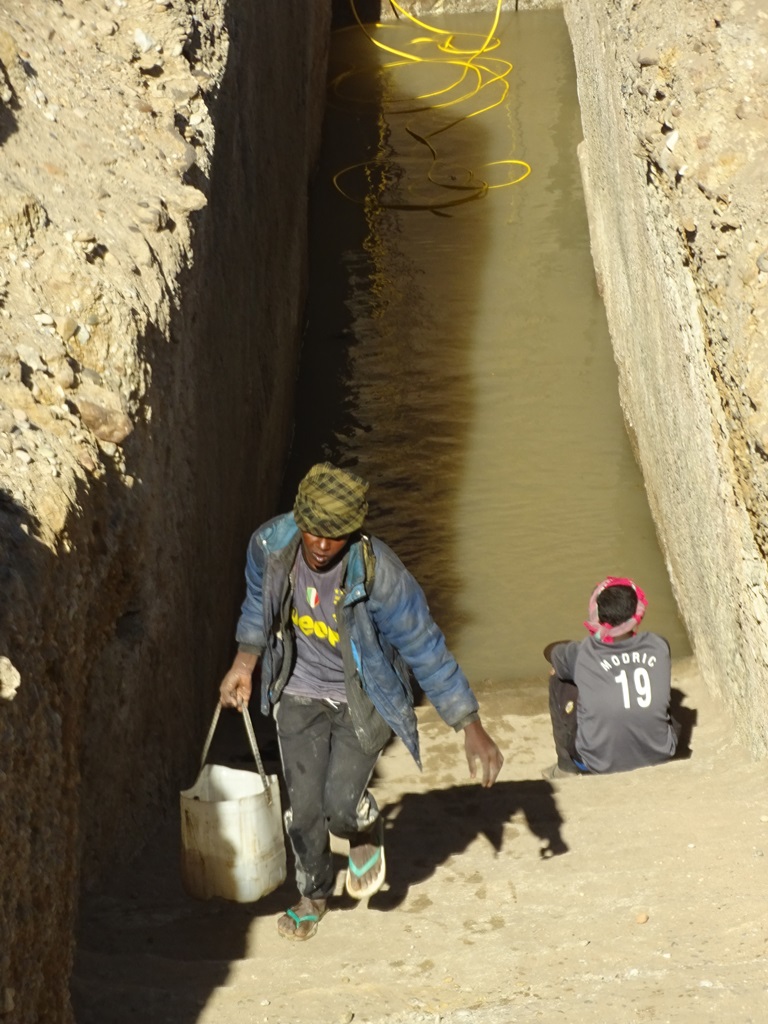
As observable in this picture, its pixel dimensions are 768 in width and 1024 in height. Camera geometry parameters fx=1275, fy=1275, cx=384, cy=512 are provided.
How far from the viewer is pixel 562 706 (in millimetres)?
5656

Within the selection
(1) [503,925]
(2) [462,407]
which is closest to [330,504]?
(1) [503,925]

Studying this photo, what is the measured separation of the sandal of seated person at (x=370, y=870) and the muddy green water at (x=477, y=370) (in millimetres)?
2706

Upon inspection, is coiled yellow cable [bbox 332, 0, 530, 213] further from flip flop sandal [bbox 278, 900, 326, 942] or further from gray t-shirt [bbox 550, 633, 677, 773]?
flip flop sandal [bbox 278, 900, 326, 942]

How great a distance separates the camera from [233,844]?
4086 mm

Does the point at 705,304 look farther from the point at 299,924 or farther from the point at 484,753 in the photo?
the point at 299,924

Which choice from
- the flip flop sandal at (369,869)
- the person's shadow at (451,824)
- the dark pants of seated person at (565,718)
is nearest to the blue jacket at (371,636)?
the flip flop sandal at (369,869)

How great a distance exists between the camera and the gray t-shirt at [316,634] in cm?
407

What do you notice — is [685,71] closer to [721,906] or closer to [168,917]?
[721,906]

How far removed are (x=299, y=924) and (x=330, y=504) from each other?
4.92 ft

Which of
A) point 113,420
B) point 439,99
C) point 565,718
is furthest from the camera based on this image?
point 439,99

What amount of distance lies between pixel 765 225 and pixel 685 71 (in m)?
1.36

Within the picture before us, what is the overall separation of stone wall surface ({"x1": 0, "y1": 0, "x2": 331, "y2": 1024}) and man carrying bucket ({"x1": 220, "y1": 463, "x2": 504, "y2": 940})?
57 centimetres

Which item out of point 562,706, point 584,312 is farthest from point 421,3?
point 562,706

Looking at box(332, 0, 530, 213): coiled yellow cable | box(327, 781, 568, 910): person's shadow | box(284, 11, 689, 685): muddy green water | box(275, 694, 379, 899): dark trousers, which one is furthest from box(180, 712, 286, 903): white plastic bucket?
box(332, 0, 530, 213): coiled yellow cable
